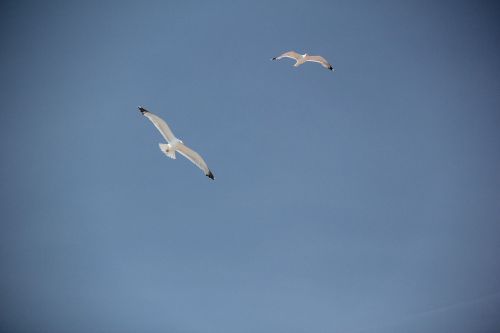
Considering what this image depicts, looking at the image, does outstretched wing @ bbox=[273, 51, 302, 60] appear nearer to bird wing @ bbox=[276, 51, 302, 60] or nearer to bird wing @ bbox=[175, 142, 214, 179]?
bird wing @ bbox=[276, 51, 302, 60]

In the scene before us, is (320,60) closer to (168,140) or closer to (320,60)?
(320,60)

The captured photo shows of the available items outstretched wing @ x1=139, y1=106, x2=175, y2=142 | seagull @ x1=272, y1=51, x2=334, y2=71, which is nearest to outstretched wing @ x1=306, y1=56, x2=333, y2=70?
seagull @ x1=272, y1=51, x2=334, y2=71

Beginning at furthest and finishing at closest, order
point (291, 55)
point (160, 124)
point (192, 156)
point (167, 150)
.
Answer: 1. point (291, 55)
2. point (192, 156)
3. point (167, 150)
4. point (160, 124)

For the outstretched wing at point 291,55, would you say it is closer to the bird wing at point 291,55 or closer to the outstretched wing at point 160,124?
the bird wing at point 291,55

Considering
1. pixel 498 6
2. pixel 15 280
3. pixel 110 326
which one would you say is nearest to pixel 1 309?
pixel 15 280

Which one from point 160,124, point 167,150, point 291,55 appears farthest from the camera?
point 291,55

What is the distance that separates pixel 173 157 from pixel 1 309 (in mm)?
81003

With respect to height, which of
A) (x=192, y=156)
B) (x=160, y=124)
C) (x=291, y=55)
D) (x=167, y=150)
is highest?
(x=291, y=55)

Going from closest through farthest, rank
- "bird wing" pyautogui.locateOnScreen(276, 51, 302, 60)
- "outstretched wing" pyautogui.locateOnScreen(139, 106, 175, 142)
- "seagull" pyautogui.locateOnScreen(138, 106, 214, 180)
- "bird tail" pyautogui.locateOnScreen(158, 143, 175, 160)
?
"outstretched wing" pyautogui.locateOnScreen(139, 106, 175, 142), "seagull" pyautogui.locateOnScreen(138, 106, 214, 180), "bird tail" pyautogui.locateOnScreen(158, 143, 175, 160), "bird wing" pyautogui.locateOnScreen(276, 51, 302, 60)

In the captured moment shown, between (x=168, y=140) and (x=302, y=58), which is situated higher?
(x=302, y=58)

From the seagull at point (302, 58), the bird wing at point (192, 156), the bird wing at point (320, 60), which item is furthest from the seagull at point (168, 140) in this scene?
the bird wing at point (320, 60)

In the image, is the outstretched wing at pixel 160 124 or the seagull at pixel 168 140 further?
the seagull at pixel 168 140

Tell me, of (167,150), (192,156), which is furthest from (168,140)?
(192,156)

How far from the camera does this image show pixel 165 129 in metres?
13.4
